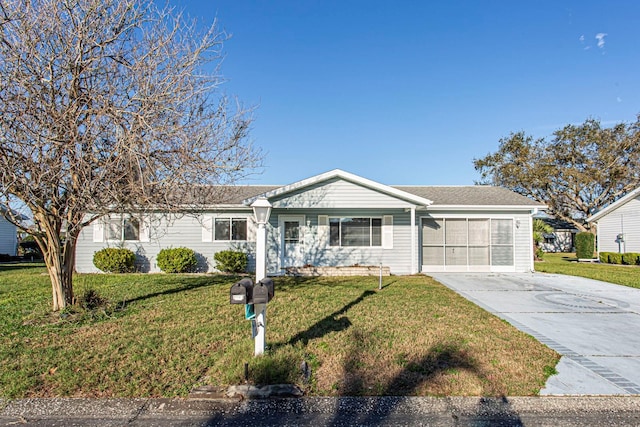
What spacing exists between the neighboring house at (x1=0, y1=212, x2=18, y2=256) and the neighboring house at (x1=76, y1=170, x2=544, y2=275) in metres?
14.3

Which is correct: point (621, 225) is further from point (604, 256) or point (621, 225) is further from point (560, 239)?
point (560, 239)

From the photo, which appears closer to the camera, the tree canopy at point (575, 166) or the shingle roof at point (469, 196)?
the shingle roof at point (469, 196)

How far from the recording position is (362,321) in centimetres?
636

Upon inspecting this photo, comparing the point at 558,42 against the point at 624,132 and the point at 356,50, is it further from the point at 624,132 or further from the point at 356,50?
the point at 624,132

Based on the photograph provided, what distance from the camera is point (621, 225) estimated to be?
2103cm

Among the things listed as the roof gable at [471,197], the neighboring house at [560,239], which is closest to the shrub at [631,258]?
the roof gable at [471,197]

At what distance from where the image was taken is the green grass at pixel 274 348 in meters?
3.86

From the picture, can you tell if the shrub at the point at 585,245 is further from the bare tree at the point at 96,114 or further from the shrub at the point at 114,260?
the shrub at the point at 114,260

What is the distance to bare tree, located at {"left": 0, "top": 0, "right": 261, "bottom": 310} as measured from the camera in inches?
209

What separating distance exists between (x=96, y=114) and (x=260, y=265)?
12.0 ft

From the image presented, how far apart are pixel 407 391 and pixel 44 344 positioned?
4975 millimetres

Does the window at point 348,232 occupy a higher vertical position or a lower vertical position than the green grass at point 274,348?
higher

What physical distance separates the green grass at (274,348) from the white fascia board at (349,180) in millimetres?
5011

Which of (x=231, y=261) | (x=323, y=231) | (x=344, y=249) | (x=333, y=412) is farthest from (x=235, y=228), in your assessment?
(x=333, y=412)
